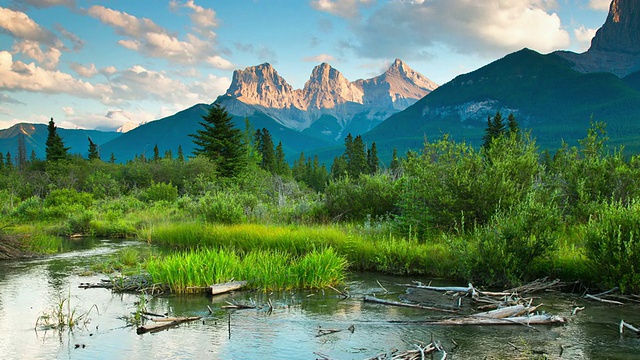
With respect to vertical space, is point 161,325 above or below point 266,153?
below

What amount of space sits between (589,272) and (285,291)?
27.7ft

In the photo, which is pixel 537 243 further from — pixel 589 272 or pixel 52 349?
pixel 52 349

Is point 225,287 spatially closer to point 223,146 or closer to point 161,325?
point 161,325

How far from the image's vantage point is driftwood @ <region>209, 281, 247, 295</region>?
14.1 meters

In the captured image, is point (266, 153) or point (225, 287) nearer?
point (225, 287)

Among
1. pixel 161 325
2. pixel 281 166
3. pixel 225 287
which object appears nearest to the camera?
Answer: pixel 161 325

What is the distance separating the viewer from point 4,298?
45.2 ft

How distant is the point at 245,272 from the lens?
15391 millimetres

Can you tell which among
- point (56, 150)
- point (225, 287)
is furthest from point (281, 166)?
point (225, 287)

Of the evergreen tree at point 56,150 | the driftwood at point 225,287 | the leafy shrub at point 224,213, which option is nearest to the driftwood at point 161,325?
the driftwood at point 225,287

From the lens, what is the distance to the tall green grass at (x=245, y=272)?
575 inches

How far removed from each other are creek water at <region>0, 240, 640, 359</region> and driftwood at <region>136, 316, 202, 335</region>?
20 centimetres

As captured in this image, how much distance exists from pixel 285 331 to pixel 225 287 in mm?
3963

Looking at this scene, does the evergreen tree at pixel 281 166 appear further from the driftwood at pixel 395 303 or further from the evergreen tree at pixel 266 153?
the driftwood at pixel 395 303
